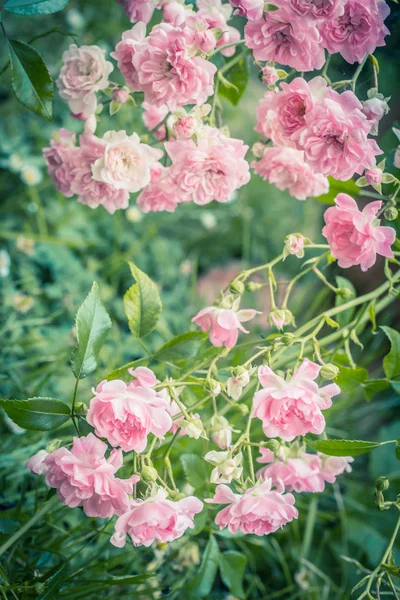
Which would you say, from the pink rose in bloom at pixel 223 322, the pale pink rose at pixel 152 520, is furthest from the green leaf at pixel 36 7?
the pale pink rose at pixel 152 520

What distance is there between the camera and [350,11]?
1.64 ft

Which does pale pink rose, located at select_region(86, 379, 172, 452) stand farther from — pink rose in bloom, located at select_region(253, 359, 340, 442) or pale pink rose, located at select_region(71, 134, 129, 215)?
pale pink rose, located at select_region(71, 134, 129, 215)

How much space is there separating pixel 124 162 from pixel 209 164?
0.09 metres

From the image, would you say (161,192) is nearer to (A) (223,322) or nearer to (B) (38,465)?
(A) (223,322)

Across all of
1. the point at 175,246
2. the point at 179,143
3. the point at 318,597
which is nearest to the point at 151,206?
the point at 179,143

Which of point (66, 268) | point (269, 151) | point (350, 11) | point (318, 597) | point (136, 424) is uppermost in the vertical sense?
point (350, 11)

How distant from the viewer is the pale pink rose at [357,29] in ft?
1.64

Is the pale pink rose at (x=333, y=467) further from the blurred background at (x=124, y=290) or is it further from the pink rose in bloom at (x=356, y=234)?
the pink rose in bloom at (x=356, y=234)

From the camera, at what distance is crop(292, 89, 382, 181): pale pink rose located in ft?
1.61

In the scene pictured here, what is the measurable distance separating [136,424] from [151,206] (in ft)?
0.90

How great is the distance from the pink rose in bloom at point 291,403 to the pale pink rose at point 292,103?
0.22m

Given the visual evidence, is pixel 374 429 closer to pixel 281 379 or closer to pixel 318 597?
pixel 318 597

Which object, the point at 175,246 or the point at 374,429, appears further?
the point at 175,246

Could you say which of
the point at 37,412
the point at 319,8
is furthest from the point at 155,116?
the point at 37,412
